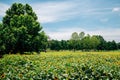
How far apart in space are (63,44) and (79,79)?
125 metres

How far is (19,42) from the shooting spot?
5294 cm

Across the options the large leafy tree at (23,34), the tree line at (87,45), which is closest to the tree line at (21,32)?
the large leafy tree at (23,34)

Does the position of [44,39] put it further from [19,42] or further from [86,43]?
[86,43]

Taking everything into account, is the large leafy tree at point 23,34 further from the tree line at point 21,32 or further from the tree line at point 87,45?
the tree line at point 87,45

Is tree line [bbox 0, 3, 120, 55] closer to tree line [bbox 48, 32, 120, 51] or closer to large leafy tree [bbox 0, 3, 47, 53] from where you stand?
large leafy tree [bbox 0, 3, 47, 53]

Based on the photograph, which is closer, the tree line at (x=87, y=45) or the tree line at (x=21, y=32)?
the tree line at (x=21, y=32)

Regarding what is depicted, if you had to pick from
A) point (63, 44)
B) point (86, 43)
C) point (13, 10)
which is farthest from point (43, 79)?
point (63, 44)

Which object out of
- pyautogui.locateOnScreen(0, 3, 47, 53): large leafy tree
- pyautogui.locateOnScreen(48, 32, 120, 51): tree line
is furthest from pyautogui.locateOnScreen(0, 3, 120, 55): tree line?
pyautogui.locateOnScreen(48, 32, 120, 51): tree line

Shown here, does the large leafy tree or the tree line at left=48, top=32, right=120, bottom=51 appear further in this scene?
the tree line at left=48, top=32, right=120, bottom=51

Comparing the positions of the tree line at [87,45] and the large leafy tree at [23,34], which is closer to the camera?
the large leafy tree at [23,34]

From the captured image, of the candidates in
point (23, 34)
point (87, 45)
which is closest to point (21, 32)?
point (23, 34)

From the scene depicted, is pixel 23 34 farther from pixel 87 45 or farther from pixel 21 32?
pixel 87 45

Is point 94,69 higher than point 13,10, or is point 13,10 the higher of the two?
point 13,10

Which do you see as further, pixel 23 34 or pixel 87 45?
pixel 87 45
